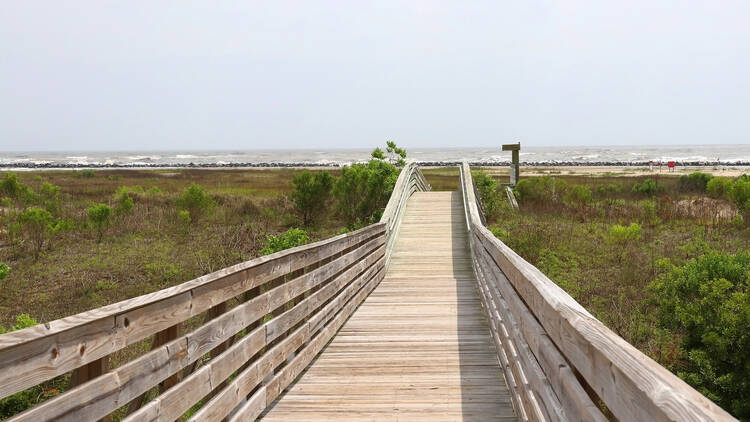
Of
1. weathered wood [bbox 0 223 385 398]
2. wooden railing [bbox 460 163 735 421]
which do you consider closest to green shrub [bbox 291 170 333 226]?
wooden railing [bbox 460 163 735 421]

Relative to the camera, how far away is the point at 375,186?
66.2 ft

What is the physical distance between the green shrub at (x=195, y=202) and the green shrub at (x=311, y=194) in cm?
304

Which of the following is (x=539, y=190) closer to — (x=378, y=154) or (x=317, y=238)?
(x=378, y=154)

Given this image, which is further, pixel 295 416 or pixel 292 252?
pixel 292 252

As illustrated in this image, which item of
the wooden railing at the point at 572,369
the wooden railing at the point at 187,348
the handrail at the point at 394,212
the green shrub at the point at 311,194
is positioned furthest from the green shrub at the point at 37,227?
the wooden railing at the point at 572,369

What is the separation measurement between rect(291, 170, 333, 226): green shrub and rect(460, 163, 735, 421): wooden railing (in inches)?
642

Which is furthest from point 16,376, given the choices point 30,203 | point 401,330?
point 30,203

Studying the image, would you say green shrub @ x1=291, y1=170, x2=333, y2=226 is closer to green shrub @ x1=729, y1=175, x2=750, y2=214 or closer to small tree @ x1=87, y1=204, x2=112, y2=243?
small tree @ x1=87, y1=204, x2=112, y2=243

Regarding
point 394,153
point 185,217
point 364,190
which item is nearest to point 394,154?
point 394,153

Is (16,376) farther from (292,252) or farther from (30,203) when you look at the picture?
(30,203)

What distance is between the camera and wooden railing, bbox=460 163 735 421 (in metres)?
1.48

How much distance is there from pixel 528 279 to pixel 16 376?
268 centimetres

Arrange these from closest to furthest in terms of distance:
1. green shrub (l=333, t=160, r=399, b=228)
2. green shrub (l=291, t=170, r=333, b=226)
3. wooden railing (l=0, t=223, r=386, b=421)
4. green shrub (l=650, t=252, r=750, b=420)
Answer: wooden railing (l=0, t=223, r=386, b=421)
green shrub (l=650, t=252, r=750, b=420)
green shrub (l=333, t=160, r=399, b=228)
green shrub (l=291, t=170, r=333, b=226)

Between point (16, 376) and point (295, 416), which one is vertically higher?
point (16, 376)
